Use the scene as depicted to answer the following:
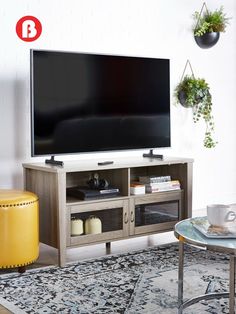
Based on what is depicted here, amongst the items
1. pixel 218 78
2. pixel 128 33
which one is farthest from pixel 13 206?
pixel 218 78

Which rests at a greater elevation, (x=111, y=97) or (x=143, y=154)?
(x=111, y=97)

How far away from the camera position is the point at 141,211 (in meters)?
3.92

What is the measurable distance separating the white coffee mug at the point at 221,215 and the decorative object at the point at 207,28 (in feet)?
9.20

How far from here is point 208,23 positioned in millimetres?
4941

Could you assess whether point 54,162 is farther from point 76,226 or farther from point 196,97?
point 196,97

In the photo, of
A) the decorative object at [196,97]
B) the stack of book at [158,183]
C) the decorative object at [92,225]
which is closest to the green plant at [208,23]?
the decorative object at [196,97]

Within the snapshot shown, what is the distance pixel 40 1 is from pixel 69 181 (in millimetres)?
1321

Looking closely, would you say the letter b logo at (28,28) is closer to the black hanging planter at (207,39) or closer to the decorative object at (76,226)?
the decorative object at (76,226)

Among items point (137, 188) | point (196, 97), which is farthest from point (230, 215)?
point (196, 97)

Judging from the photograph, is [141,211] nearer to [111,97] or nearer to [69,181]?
[69,181]

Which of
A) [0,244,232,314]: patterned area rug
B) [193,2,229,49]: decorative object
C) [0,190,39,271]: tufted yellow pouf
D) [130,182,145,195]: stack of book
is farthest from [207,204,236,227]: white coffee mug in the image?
[193,2,229,49]: decorative object

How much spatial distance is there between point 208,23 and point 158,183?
5.80 feet

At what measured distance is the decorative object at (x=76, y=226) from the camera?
3551mm

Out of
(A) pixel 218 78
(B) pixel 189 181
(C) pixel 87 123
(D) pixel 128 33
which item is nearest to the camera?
(C) pixel 87 123
